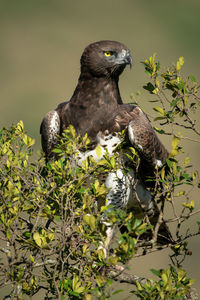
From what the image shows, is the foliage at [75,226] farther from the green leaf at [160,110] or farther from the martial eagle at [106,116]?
the martial eagle at [106,116]

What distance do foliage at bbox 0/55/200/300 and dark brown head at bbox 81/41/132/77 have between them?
135cm

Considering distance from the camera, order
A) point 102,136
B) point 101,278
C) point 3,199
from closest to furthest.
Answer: point 101,278
point 3,199
point 102,136

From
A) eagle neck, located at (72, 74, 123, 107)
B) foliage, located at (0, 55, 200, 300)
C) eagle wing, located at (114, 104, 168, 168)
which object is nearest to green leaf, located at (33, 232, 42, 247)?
foliage, located at (0, 55, 200, 300)

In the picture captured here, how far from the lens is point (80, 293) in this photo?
3.99 metres

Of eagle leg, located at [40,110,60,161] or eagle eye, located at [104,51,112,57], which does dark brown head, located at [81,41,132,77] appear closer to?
eagle eye, located at [104,51,112,57]

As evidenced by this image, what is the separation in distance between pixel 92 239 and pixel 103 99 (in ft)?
9.62

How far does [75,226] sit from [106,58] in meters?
3.04

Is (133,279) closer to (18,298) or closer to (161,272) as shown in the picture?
(161,272)

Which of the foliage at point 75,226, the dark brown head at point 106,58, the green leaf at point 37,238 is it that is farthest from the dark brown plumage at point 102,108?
the green leaf at point 37,238

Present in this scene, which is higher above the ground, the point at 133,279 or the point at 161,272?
the point at 161,272

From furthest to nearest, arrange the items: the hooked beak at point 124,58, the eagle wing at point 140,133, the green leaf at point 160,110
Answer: the hooked beak at point 124,58 → the eagle wing at point 140,133 → the green leaf at point 160,110

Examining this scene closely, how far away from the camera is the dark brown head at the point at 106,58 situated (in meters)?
6.56

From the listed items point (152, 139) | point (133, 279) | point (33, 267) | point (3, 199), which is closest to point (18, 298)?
point (33, 267)

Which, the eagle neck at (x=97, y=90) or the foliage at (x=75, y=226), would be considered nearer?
the foliage at (x=75, y=226)
